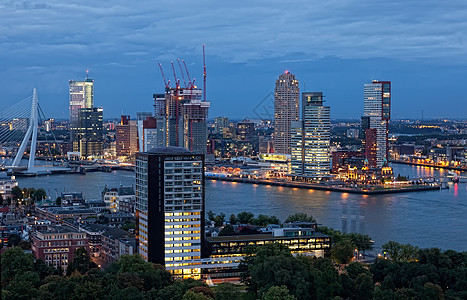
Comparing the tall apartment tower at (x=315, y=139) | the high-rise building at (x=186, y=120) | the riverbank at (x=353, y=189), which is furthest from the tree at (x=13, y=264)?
the high-rise building at (x=186, y=120)

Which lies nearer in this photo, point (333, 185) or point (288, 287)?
point (288, 287)

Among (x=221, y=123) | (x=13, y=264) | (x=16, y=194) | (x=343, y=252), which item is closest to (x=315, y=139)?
(x=16, y=194)

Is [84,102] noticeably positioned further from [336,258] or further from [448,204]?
[336,258]

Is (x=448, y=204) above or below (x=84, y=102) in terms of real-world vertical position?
below

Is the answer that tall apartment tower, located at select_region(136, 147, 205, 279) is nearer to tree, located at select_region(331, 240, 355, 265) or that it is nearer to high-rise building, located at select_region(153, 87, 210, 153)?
tree, located at select_region(331, 240, 355, 265)

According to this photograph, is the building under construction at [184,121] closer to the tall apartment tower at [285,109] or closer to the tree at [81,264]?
the tall apartment tower at [285,109]

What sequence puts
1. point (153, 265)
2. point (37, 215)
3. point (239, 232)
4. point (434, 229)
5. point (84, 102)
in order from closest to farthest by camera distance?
point (153, 265), point (239, 232), point (434, 229), point (37, 215), point (84, 102)

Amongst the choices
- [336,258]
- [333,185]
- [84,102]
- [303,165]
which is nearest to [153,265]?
[336,258]
